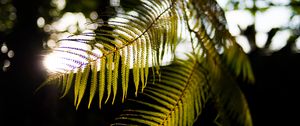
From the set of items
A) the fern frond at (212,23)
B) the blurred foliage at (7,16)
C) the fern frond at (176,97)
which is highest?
the blurred foliage at (7,16)

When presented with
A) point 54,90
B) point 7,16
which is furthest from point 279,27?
point 7,16

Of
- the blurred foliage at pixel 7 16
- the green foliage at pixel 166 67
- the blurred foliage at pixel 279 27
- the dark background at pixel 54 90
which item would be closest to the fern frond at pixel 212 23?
the green foliage at pixel 166 67

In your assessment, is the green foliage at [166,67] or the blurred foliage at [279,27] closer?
the green foliage at [166,67]

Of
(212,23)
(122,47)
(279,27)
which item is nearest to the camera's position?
(122,47)

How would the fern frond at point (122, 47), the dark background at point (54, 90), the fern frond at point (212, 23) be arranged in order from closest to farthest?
the fern frond at point (122, 47), the fern frond at point (212, 23), the dark background at point (54, 90)

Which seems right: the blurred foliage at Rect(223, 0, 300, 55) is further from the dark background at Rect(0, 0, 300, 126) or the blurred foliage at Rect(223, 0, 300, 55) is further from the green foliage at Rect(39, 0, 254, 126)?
the green foliage at Rect(39, 0, 254, 126)

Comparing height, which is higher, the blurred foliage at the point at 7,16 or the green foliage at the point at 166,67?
the blurred foliage at the point at 7,16

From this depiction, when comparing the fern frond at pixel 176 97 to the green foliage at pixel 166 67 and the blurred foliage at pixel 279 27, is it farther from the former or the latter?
the blurred foliage at pixel 279 27

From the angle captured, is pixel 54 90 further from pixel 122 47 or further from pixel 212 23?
pixel 122 47

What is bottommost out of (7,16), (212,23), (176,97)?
(176,97)
